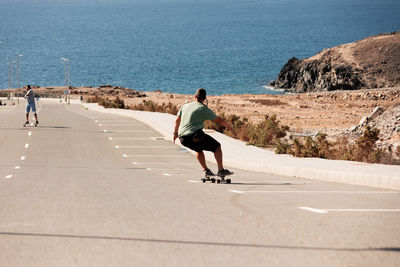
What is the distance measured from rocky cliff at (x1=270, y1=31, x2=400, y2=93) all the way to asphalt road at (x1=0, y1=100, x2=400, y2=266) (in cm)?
6911

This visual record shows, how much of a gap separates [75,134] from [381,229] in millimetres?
22070

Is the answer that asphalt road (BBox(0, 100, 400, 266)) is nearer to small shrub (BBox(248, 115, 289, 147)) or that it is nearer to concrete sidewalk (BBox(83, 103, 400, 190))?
concrete sidewalk (BBox(83, 103, 400, 190))

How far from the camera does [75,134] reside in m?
28.3

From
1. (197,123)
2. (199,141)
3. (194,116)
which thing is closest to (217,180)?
(199,141)

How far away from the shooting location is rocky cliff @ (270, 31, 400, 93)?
81.4 meters

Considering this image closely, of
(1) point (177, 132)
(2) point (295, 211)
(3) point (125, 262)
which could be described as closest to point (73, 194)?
(1) point (177, 132)

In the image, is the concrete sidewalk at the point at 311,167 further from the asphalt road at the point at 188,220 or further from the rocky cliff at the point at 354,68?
the rocky cliff at the point at 354,68

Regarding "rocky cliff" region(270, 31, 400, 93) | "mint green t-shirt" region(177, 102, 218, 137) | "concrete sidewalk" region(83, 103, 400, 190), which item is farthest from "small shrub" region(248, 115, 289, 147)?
"rocky cliff" region(270, 31, 400, 93)

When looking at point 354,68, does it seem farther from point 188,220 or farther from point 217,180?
point 188,220

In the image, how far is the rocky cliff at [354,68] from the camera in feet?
267

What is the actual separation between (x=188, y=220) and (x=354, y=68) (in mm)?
78700

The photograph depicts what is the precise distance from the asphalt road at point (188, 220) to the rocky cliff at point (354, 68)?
69107 mm

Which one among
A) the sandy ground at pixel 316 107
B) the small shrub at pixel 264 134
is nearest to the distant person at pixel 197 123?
the small shrub at pixel 264 134

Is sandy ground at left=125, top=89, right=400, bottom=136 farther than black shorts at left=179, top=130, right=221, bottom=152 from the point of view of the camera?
Yes
